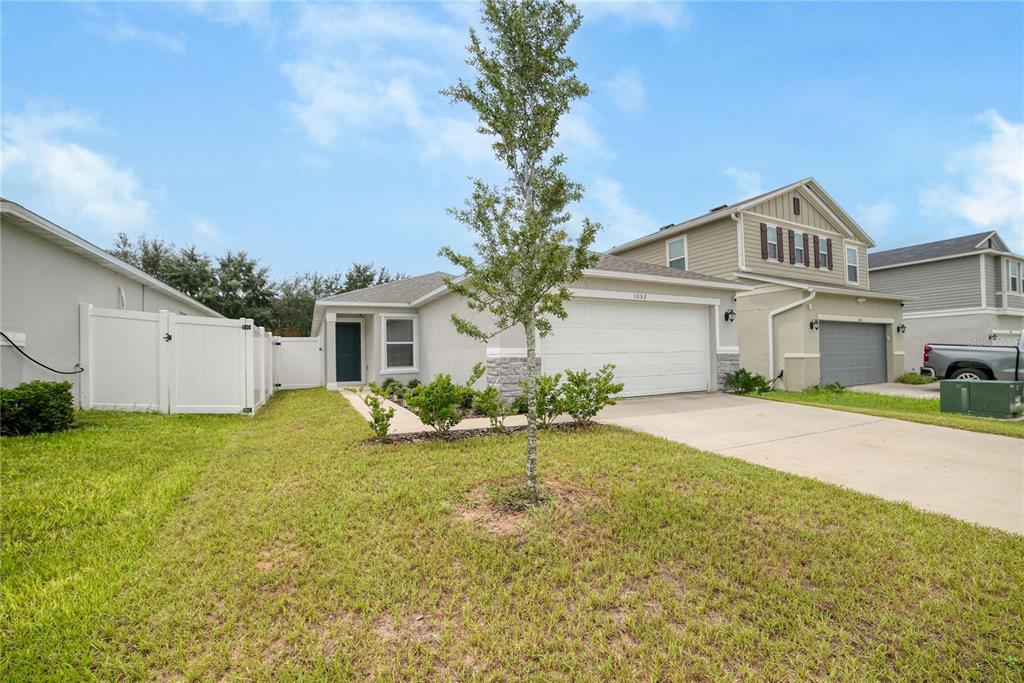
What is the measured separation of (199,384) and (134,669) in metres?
7.60

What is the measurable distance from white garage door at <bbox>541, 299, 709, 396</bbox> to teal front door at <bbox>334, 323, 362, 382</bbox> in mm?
9016

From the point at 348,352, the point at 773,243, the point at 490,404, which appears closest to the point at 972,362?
the point at 773,243

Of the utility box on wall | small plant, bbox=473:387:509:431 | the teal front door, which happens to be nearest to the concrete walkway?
the utility box on wall

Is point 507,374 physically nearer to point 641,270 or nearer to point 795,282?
point 641,270

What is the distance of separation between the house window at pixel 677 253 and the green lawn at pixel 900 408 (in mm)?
6121

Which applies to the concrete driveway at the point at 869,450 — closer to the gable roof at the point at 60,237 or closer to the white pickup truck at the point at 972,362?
the white pickup truck at the point at 972,362

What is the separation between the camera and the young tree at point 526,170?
3.80 metres

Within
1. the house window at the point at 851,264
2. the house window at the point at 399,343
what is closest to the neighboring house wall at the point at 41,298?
the house window at the point at 399,343

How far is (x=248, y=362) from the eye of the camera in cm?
898

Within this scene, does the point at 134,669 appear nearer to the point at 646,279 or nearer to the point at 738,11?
the point at 646,279

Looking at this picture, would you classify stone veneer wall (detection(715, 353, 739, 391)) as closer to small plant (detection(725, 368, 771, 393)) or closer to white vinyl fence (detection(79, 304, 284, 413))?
small plant (detection(725, 368, 771, 393))

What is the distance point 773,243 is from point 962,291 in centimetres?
1204

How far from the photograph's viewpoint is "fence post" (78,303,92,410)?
7672 mm

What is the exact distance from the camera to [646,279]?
1008cm
